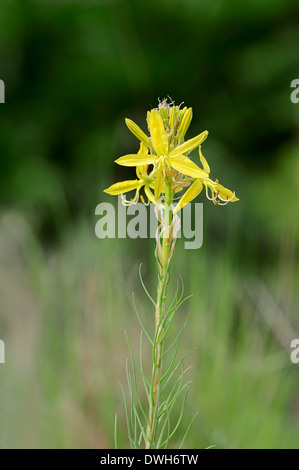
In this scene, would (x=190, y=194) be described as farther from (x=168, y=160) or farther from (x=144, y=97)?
Result: (x=144, y=97)

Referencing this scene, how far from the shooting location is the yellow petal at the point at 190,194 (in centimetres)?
17

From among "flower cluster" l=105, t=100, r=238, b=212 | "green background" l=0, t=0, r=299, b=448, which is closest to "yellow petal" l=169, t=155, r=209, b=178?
"flower cluster" l=105, t=100, r=238, b=212

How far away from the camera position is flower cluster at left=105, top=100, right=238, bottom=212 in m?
0.17

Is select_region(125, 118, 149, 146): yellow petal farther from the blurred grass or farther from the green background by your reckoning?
the green background

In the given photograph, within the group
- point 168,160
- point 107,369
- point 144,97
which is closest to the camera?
point 168,160

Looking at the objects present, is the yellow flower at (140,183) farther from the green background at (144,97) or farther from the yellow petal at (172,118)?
the green background at (144,97)

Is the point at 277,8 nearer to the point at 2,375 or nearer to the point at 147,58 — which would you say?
the point at 147,58

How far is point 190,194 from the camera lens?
0.55 feet

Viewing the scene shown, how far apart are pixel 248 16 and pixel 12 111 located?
696mm

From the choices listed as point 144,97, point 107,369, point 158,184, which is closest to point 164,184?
point 158,184

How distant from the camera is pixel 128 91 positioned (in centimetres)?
133

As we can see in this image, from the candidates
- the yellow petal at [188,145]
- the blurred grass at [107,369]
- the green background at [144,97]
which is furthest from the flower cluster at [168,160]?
the green background at [144,97]

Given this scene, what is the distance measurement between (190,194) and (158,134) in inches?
1.0
